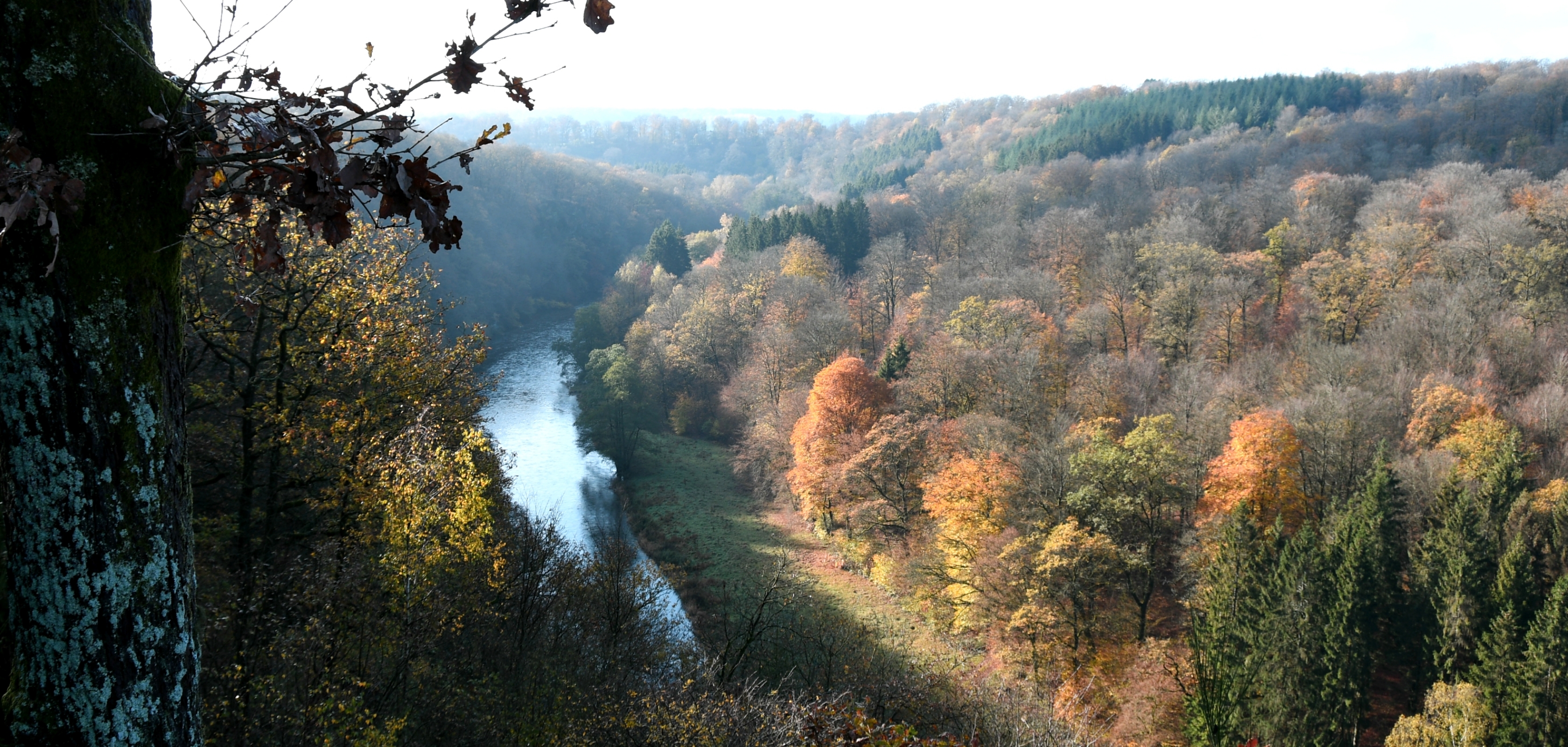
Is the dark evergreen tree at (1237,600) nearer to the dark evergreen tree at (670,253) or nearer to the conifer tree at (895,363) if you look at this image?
the conifer tree at (895,363)

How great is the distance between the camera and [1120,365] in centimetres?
3300

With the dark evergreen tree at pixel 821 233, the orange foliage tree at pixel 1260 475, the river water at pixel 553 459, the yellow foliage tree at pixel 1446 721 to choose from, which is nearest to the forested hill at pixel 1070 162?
the dark evergreen tree at pixel 821 233

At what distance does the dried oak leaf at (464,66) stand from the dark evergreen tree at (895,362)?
3348 centimetres

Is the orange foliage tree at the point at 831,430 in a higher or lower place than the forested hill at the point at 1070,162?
lower

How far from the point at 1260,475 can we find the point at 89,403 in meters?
27.9

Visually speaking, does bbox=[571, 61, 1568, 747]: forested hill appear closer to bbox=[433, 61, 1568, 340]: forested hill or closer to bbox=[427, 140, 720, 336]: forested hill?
bbox=[433, 61, 1568, 340]: forested hill

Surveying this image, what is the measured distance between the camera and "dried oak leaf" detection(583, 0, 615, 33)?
252 centimetres

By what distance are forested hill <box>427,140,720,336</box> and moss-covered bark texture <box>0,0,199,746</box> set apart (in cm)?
6613

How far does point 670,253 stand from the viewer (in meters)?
68.1

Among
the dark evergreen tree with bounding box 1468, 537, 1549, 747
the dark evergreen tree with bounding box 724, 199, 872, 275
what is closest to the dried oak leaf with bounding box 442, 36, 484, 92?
the dark evergreen tree with bounding box 1468, 537, 1549, 747

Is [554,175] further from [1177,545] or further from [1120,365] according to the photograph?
[1177,545]

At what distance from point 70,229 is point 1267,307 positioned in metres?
46.0

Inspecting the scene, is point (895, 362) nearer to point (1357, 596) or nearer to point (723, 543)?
point (723, 543)

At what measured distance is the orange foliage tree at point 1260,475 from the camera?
23.9 metres
